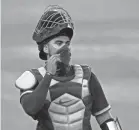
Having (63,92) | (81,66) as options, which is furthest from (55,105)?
(81,66)

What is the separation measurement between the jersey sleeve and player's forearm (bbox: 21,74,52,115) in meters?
0.30

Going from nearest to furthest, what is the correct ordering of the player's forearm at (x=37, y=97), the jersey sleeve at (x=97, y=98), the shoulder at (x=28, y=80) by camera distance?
the player's forearm at (x=37, y=97), the shoulder at (x=28, y=80), the jersey sleeve at (x=97, y=98)

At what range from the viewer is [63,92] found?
3.08 meters

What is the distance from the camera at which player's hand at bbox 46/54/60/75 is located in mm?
3035

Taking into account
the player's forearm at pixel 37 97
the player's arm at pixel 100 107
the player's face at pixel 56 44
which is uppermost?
the player's face at pixel 56 44

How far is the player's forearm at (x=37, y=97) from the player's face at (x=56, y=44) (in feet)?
0.55

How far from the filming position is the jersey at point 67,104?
308 centimetres

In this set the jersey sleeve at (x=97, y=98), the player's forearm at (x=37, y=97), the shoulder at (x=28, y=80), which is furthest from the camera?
the jersey sleeve at (x=97, y=98)

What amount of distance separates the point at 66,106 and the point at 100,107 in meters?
0.24

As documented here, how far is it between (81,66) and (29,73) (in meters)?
0.28

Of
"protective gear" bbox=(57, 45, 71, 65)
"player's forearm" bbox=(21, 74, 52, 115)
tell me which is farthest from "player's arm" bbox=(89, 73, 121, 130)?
"player's forearm" bbox=(21, 74, 52, 115)

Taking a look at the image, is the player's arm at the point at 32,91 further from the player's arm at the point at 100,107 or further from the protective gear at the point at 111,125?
the protective gear at the point at 111,125

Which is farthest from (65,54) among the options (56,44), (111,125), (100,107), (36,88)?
(111,125)

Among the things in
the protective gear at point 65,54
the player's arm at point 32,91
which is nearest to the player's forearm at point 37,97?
the player's arm at point 32,91
